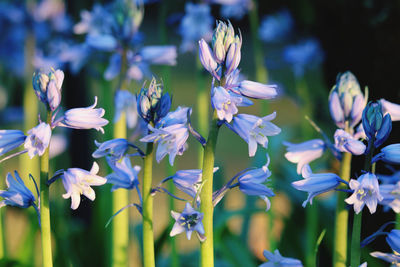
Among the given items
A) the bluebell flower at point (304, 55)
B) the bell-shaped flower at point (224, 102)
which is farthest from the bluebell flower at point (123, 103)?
the bluebell flower at point (304, 55)

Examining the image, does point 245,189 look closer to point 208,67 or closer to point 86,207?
point 208,67

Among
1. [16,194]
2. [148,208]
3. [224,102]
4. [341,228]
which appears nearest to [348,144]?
[341,228]

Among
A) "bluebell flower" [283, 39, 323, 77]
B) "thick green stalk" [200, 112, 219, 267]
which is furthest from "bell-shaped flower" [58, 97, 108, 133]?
"bluebell flower" [283, 39, 323, 77]

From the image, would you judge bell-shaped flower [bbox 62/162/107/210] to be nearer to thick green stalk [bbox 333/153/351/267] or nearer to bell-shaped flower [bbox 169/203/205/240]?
bell-shaped flower [bbox 169/203/205/240]

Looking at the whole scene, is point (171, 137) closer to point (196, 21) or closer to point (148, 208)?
point (148, 208)

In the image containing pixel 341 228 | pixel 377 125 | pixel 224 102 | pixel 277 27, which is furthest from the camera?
pixel 277 27
